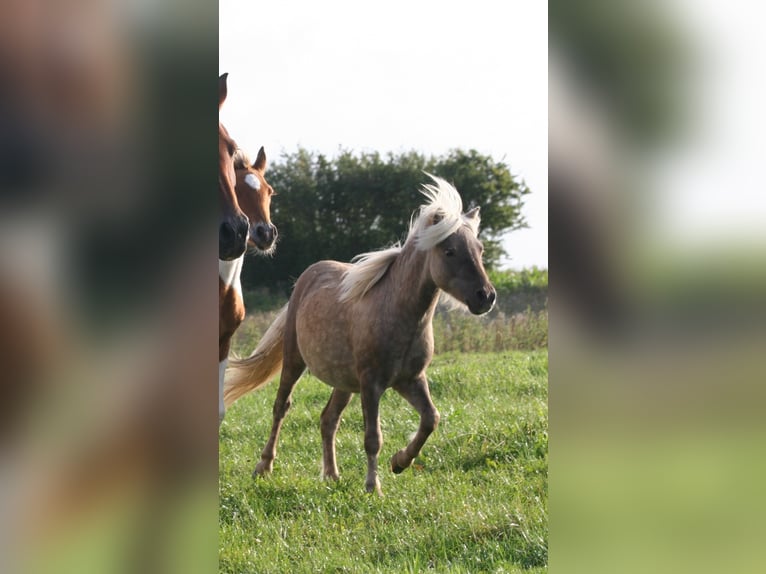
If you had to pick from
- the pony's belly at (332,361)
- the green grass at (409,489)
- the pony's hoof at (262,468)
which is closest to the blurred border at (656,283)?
the green grass at (409,489)

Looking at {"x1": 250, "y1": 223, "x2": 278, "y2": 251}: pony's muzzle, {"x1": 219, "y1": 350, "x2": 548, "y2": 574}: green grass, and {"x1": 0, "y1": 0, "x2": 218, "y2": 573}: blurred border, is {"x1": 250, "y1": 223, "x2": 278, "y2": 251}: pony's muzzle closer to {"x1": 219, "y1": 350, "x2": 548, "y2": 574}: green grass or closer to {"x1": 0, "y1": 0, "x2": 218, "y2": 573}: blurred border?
{"x1": 219, "y1": 350, "x2": 548, "y2": 574}: green grass

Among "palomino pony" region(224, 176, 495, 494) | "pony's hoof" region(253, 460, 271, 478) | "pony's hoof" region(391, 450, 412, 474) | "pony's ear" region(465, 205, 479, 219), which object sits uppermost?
"pony's ear" region(465, 205, 479, 219)

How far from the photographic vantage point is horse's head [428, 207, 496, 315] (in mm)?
3939

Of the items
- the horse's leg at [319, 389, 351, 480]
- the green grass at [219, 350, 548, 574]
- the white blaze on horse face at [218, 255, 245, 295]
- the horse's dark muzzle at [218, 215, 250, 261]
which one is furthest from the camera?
the horse's leg at [319, 389, 351, 480]

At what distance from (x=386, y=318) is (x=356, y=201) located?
4.39 m

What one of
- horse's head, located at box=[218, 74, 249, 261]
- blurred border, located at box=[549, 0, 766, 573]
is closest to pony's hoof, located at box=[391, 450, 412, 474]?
horse's head, located at box=[218, 74, 249, 261]

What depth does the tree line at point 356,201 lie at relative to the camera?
7.99 metres

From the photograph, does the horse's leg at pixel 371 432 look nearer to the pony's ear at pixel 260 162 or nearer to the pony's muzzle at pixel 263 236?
the pony's muzzle at pixel 263 236

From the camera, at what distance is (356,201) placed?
841 cm

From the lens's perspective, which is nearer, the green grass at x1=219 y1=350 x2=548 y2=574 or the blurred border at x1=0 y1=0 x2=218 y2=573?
the blurred border at x1=0 y1=0 x2=218 y2=573

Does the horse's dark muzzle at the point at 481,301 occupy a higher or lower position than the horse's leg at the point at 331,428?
higher

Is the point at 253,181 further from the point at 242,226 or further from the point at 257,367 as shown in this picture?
the point at 257,367

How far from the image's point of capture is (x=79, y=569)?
3.18 feet

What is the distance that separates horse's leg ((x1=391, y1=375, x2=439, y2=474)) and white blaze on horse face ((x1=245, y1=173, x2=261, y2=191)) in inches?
55.3
